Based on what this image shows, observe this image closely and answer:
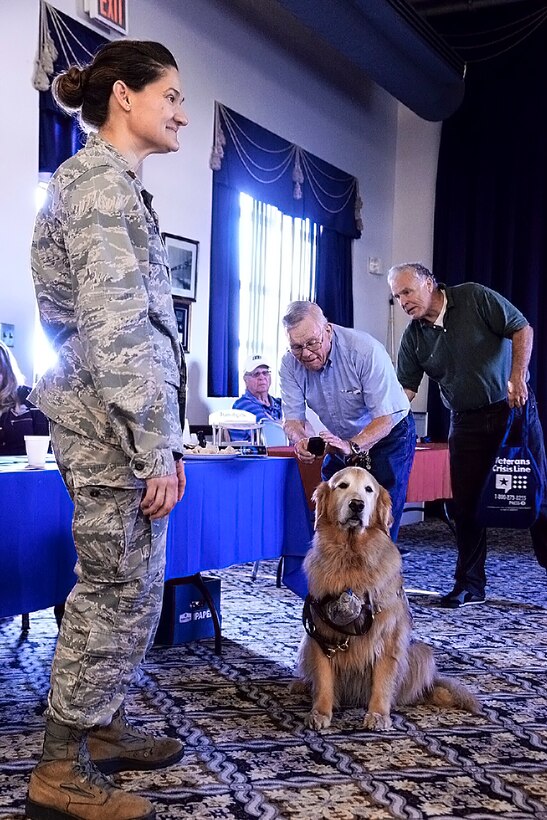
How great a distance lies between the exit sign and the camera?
4.56 m

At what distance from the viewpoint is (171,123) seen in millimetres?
1588

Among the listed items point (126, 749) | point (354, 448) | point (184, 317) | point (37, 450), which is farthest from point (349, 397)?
point (184, 317)

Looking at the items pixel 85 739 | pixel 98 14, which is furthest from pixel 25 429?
pixel 98 14

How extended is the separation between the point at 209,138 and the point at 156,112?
4.26 metres

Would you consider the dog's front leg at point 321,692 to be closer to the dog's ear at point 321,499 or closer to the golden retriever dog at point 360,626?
the golden retriever dog at point 360,626

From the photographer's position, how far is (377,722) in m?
2.20

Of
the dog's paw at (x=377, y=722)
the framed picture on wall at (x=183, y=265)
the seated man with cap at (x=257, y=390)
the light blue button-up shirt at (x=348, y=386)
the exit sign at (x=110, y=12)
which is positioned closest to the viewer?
the dog's paw at (x=377, y=722)

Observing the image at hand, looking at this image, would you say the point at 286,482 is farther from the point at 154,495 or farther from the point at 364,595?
the point at 154,495

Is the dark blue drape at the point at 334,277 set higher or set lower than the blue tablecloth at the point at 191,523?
higher

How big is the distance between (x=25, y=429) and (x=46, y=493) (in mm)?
1237

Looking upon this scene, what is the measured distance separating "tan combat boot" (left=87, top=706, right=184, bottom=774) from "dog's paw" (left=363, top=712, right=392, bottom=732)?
21.0 inches

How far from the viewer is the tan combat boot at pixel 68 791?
4.99ft

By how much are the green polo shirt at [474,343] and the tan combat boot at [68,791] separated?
2529 millimetres

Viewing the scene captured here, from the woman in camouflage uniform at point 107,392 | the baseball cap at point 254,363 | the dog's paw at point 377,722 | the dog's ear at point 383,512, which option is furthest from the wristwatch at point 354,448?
the baseball cap at point 254,363
